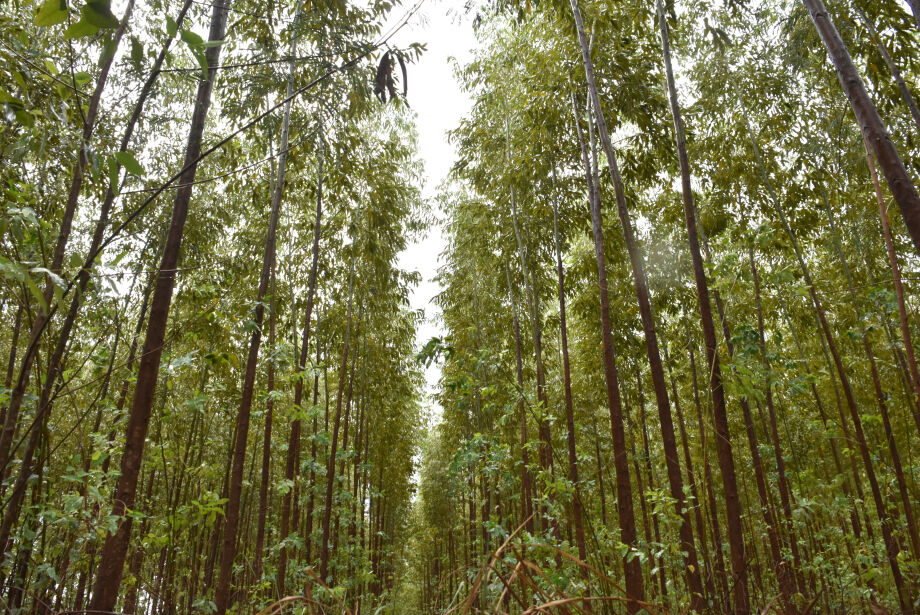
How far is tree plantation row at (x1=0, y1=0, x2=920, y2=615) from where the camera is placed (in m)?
2.28

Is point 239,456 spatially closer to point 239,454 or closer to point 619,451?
point 239,454

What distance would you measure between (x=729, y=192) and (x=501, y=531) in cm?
529

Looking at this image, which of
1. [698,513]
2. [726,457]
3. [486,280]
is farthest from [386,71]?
[486,280]

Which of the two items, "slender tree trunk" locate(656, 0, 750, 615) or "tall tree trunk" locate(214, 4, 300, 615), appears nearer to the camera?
"slender tree trunk" locate(656, 0, 750, 615)

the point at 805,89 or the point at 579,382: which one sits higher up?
the point at 805,89

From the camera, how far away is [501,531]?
5.67 meters

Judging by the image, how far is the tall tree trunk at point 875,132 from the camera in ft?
6.12

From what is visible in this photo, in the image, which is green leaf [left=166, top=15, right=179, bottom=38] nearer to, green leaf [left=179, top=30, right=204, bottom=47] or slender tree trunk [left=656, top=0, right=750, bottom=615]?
green leaf [left=179, top=30, right=204, bottom=47]

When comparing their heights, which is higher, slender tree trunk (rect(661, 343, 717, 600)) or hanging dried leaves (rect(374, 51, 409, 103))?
hanging dried leaves (rect(374, 51, 409, 103))

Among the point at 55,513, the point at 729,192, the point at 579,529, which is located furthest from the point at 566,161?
the point at 55,513

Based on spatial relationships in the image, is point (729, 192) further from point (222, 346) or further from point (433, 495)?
point (433, 495)

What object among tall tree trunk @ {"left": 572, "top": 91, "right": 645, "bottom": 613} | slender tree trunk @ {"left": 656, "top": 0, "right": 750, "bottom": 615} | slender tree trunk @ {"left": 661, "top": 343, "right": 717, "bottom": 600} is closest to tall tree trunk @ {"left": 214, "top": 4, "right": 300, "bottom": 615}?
tall tree trunk @ {"left": 572, "top": 91, "right": 645, "bottom": 613}

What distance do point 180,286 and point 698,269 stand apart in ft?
21.2

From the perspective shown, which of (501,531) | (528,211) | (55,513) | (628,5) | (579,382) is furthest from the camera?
(579,382)
